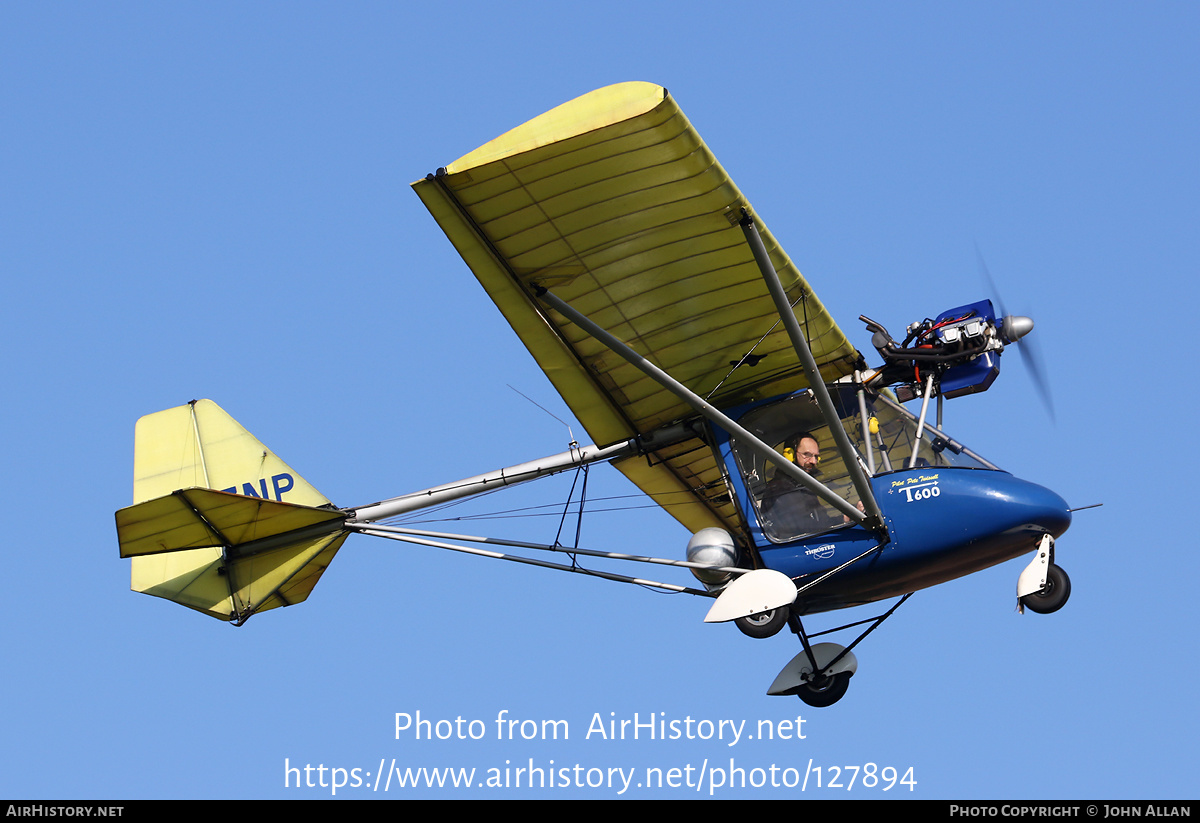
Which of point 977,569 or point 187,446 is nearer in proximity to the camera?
point 977,569

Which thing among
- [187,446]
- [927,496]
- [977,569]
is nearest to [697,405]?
[927,496]

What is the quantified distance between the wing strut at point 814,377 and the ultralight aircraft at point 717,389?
0.02 meters

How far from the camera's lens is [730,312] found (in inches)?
535

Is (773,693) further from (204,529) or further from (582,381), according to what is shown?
(204,529)

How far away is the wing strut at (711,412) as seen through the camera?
13023 millimetres

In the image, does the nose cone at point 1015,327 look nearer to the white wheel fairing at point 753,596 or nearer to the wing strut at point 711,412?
the wing strut at point 711,412

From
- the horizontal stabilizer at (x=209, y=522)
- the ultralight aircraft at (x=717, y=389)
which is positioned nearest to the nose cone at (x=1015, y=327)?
the ultralight aircraft at (x=717, y=389)

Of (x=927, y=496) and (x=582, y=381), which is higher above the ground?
(x=582, y=381)

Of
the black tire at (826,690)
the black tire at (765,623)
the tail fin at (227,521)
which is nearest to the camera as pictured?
the black tire at (765,623)

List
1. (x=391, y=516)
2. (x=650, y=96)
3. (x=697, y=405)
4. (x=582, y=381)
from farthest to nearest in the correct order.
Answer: (x=391, y=516), (x=582, y=381), (x=697, y=405), (x=650, y=96)

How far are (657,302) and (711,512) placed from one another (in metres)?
3.83

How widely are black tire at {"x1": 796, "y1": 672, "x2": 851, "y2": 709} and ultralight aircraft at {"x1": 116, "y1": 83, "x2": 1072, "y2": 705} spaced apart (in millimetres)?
24

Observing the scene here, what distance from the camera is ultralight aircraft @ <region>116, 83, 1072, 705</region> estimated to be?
12.0 metres

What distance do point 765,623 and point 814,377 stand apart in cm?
249
